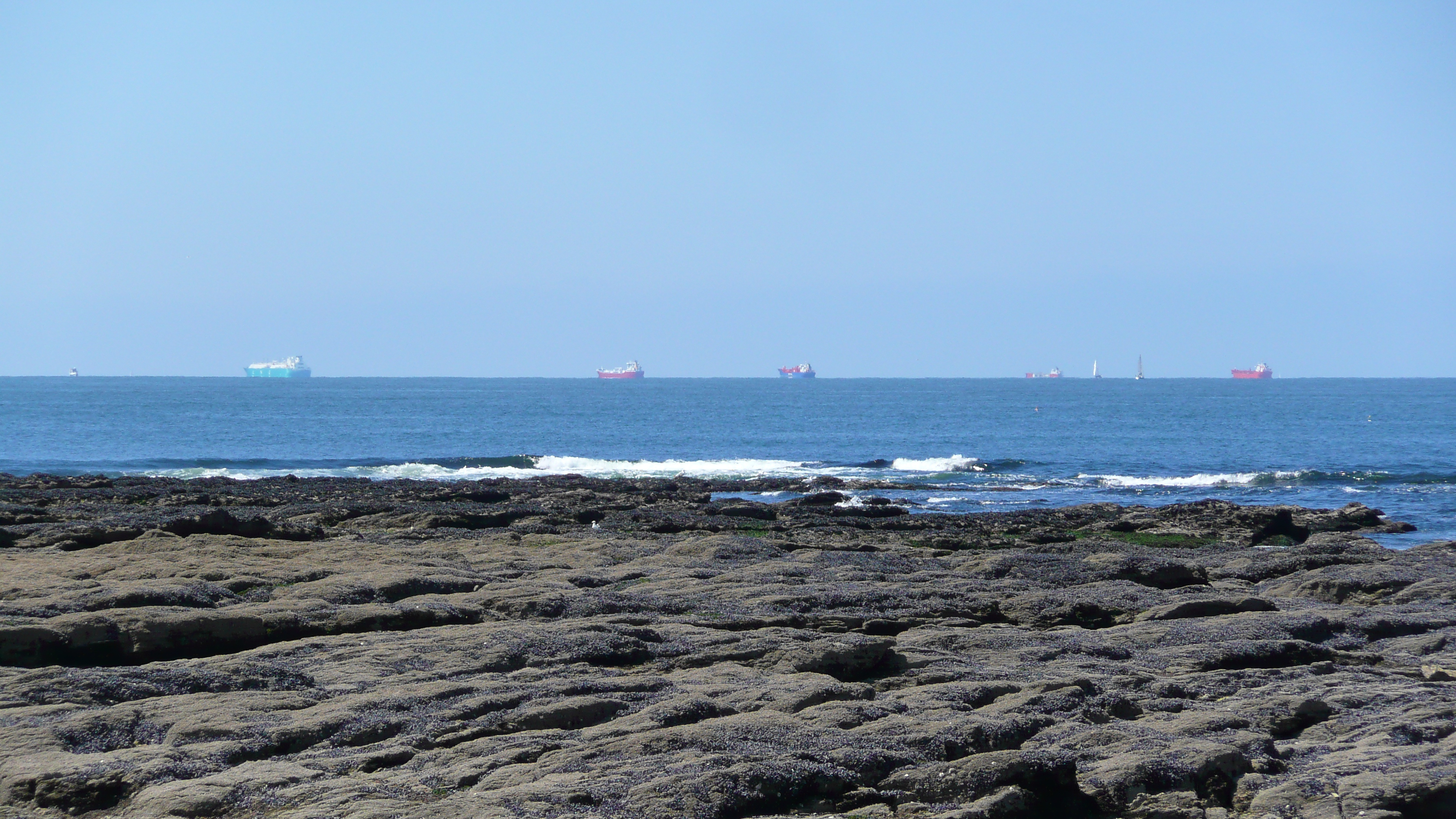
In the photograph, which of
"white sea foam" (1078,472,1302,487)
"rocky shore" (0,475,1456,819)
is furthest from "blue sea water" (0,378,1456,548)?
"rocky shore" (0,475,1456,819)

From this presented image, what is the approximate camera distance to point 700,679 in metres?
10.2

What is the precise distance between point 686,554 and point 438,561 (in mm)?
4435

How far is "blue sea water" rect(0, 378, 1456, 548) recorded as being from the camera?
43031 mm

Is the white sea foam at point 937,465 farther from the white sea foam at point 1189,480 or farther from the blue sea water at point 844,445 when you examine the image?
the white sea foam at point 1189,480

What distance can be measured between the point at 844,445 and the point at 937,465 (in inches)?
628

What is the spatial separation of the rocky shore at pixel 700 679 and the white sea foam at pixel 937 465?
101 feet

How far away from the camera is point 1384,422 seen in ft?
295

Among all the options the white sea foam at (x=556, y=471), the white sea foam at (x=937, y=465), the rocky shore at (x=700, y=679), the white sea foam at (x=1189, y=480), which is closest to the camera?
the rocky shore at (x=700, y=679)

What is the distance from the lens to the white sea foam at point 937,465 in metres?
51.2

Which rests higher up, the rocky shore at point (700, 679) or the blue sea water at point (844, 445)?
the rocky shore at point (700, 679)

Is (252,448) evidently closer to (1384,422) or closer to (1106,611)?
(1106,611)

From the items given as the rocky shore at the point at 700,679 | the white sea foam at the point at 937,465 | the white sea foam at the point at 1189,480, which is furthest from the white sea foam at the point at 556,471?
the rocky shore at the point at 700,679

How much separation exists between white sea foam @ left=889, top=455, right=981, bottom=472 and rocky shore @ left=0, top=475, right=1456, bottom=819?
30937 mm

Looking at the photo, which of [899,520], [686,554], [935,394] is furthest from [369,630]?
[935,394]
